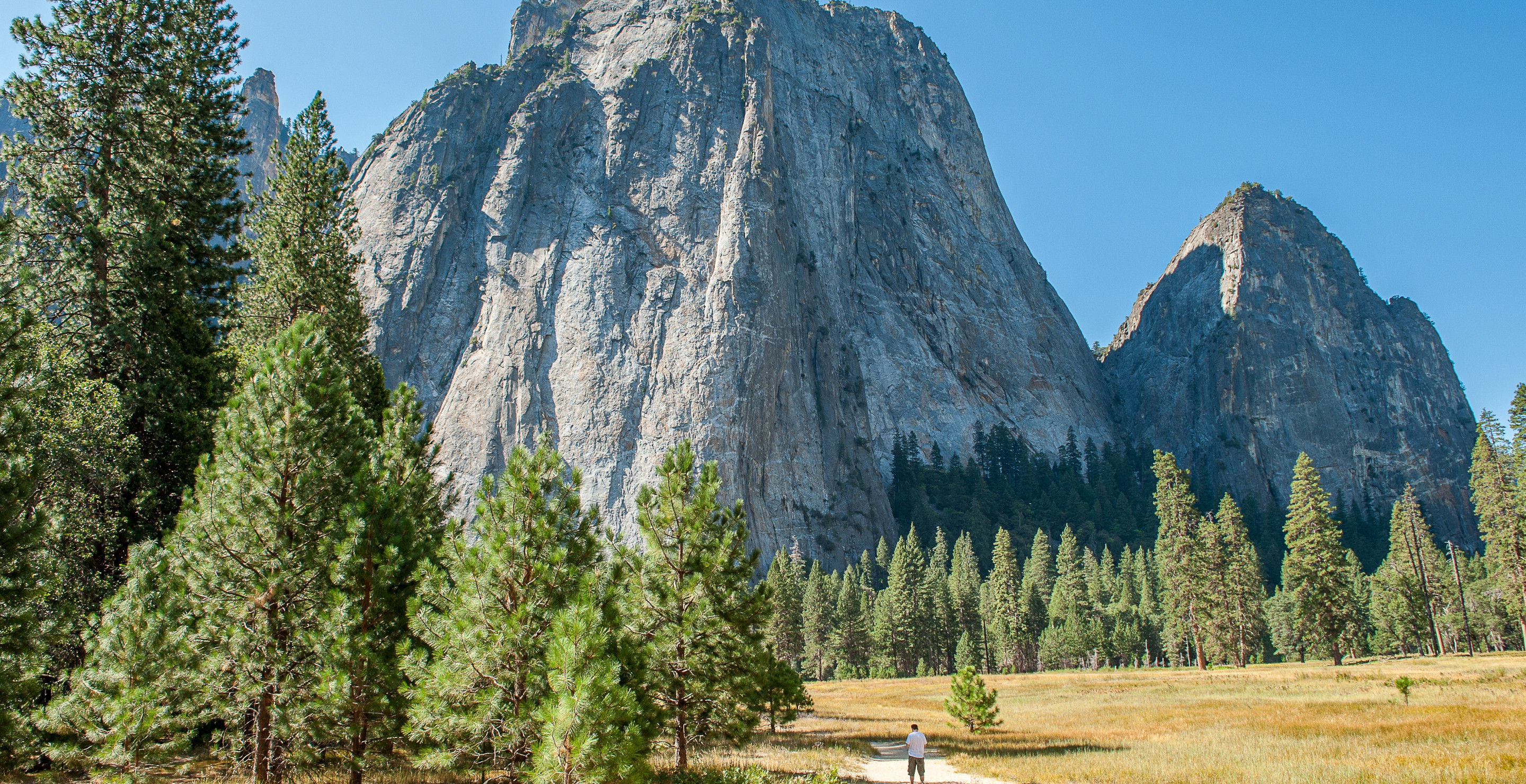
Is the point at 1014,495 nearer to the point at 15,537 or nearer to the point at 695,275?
the point at 695,275

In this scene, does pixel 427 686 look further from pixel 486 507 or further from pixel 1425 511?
pixel 1425 511

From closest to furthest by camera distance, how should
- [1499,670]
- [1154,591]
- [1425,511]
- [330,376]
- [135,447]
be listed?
1. [330,376]
2. [135,447]
3. [1499,670]
4. [1154,591]
5. [1425,511]

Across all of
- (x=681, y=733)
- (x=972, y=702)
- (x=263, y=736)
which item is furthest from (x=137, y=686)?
(x=972, y=702)

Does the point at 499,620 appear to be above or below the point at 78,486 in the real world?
below

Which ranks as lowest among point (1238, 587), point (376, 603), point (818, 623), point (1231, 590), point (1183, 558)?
point (818, 623)

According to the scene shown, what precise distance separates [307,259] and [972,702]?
27.3 meters

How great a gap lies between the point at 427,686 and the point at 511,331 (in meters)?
94.1

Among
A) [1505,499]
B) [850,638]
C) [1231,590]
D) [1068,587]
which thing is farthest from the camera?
[1068,587]

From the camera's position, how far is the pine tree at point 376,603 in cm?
1368

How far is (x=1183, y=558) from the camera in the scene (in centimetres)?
5409

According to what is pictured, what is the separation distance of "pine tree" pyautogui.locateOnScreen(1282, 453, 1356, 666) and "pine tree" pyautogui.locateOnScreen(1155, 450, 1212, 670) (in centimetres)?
541

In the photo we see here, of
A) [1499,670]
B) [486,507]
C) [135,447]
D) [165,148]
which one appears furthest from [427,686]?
[1499,670]

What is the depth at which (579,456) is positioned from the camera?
93375mm

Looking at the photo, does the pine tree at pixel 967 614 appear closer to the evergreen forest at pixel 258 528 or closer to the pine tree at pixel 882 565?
the pine tree at pixel 882 565
